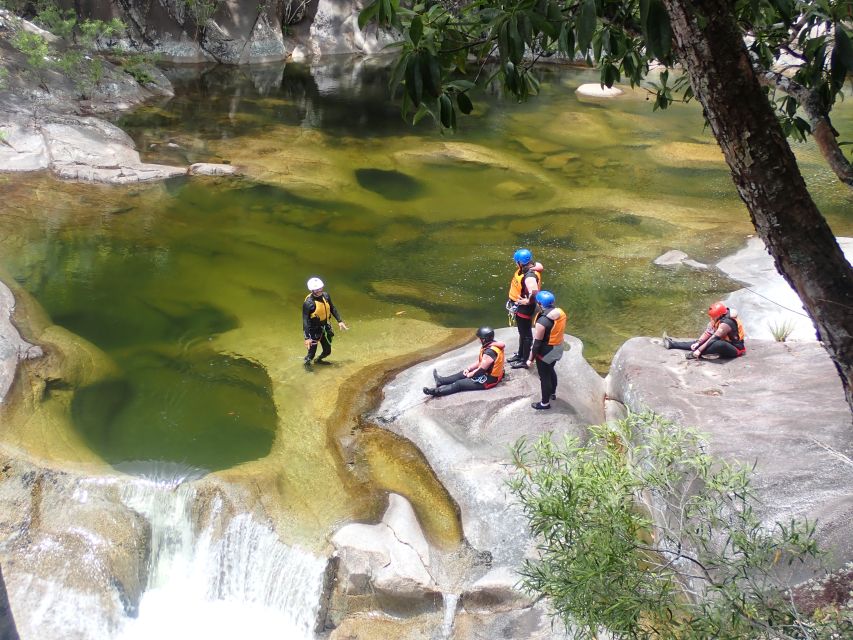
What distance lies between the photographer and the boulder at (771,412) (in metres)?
6.27

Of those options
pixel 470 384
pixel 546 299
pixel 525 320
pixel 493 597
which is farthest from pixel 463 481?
pixel 525 320

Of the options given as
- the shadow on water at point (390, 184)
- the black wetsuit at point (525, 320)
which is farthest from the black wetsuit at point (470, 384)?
the shadow on water at point (390, 184)

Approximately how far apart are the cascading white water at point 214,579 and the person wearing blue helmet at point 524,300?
3.66 metres

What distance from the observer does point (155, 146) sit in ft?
62.0

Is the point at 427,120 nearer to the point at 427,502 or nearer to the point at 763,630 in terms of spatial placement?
the point at 427,502

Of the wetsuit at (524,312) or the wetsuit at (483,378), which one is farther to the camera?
the wetsuit at (524,312)

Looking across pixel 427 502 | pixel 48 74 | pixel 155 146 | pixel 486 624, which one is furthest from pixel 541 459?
pixel 48 74

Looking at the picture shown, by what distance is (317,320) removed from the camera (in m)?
9.70

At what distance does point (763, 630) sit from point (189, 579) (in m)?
5.81

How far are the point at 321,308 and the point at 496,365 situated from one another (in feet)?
7.99

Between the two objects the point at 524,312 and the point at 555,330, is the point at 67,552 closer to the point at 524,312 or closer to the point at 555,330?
the point at 555,330

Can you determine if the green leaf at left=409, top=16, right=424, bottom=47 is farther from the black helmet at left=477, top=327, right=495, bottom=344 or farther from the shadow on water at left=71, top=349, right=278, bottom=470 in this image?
the shadow on water at left=71, top=349, right=278, bottom=470

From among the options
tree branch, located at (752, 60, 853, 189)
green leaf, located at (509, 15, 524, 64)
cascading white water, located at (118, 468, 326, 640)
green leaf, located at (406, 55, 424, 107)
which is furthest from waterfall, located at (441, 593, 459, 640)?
green leaf, located at (509, 15, 524, 64)

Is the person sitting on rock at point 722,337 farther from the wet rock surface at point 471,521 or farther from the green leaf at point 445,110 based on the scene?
the green leaf at point 445,110
